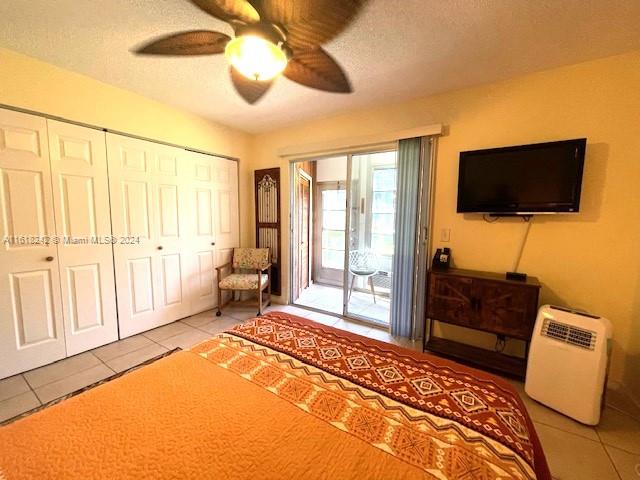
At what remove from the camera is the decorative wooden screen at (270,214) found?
3744 mm

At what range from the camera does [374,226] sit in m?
4.22

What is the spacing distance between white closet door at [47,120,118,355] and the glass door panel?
9.82ft

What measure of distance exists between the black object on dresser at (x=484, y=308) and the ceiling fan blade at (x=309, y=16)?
205 centimetres

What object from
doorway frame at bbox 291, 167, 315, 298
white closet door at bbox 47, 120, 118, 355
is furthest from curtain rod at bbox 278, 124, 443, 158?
white closet door at bbox 47, 120, 118, 355

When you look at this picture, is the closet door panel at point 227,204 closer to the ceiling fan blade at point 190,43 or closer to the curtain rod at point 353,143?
the curtain rod at point 353,143

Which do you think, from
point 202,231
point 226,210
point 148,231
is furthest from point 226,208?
point 148,231

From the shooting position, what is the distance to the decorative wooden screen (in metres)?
3.74

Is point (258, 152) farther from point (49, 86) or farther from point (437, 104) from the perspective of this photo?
point (437, 104)

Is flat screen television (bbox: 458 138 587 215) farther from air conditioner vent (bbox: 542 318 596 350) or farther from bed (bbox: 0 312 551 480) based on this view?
bed (bbox: 0 312 551 480)

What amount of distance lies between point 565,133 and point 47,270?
4.49m

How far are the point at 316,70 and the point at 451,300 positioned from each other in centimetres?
221

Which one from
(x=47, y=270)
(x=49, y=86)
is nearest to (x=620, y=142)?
(x=49, y=86)

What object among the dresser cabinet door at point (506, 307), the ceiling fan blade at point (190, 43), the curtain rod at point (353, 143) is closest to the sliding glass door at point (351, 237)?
the curtain rod at point (353, 143)

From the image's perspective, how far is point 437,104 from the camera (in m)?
2.52
